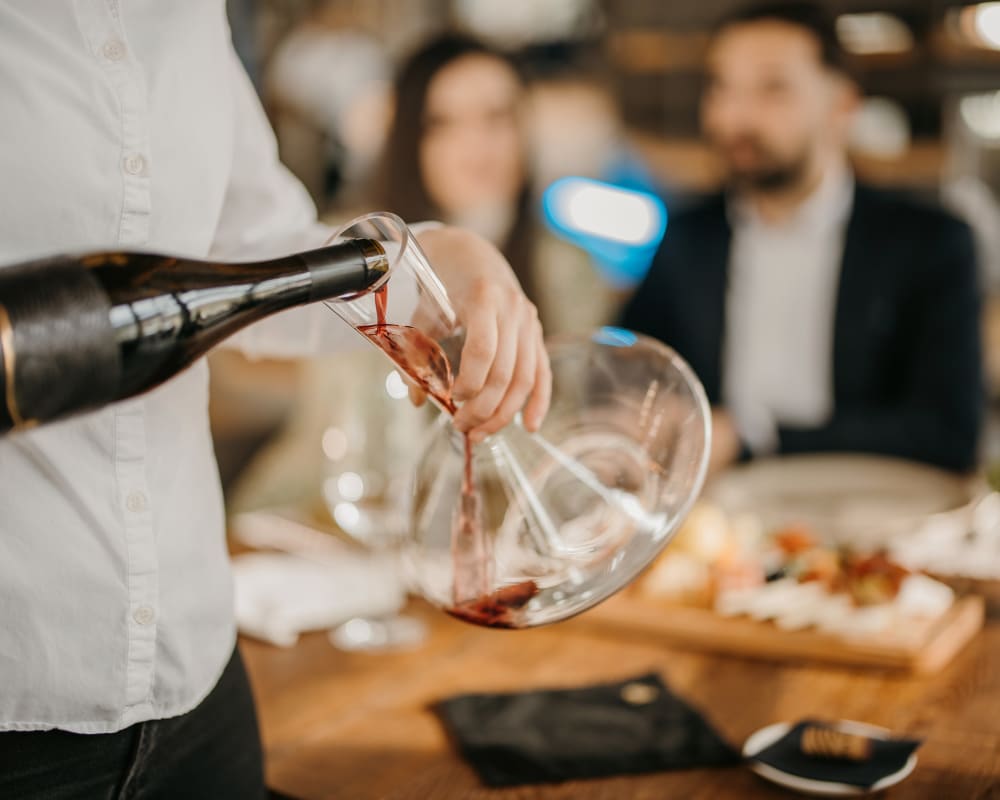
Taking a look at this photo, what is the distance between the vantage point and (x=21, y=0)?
27.8 inches

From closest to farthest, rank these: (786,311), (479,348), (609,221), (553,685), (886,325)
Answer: (479,348) → (553,685) → (886,325) → (786,311) → (609,221)

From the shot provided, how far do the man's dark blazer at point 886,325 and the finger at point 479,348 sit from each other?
1817 millimetres

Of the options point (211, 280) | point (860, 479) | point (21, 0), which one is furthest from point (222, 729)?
point (860, 479)

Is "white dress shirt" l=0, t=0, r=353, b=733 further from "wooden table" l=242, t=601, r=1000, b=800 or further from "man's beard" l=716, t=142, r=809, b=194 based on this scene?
"man's beard" l=716, t=142, r=809, b=194

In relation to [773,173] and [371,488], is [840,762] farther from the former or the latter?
[773,173]

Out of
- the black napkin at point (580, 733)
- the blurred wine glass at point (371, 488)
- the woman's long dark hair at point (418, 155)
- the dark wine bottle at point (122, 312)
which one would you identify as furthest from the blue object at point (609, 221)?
the dark wine bottle at point (122, 312)

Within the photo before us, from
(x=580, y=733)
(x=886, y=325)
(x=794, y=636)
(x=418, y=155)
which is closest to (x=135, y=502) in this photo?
(x=580, y=733)

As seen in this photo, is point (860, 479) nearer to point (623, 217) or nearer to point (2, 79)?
point (2, 79)

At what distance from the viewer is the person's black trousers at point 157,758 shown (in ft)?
2.34

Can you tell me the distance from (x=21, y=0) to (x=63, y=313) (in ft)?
1.09

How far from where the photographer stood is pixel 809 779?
3.00ft

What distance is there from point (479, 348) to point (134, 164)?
26cm

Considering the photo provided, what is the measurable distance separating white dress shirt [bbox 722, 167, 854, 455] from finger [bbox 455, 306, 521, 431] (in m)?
2.08

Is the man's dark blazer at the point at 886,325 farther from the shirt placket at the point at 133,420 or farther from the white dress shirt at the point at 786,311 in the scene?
the shirt placket at the point at 133,420
